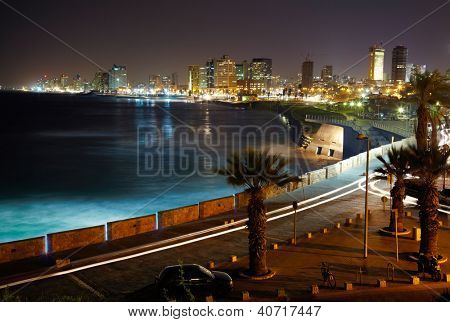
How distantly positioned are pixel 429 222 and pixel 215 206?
8505 millimetres

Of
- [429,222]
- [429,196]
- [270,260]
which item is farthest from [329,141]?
[270,260]

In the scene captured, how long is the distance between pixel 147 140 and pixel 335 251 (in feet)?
184

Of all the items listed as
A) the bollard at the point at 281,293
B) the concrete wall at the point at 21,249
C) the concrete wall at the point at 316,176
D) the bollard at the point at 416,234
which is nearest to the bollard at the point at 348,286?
the bollard at the point at 281,293

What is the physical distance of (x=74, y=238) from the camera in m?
15.3

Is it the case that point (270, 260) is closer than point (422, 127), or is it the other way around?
point (270, 260)

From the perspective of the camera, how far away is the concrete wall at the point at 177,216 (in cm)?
1720

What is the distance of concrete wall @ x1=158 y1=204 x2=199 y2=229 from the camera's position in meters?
17.2

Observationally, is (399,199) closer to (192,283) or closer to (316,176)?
(192,283)

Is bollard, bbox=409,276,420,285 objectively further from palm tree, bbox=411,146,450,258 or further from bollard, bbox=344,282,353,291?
bollard, bbox=344,282,353,291

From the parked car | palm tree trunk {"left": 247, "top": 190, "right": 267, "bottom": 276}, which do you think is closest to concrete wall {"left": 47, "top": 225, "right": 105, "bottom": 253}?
the parked car

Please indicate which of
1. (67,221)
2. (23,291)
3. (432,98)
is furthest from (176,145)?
(23,291)

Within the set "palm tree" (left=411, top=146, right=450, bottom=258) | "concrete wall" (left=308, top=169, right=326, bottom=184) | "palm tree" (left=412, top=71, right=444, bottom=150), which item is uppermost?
"palm tree" (left=412, top=71, right=444, bottom=150)

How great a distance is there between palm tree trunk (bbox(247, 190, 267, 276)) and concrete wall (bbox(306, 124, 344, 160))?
37005 millimetres

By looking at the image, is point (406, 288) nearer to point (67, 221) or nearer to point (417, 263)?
point (417, 263)
